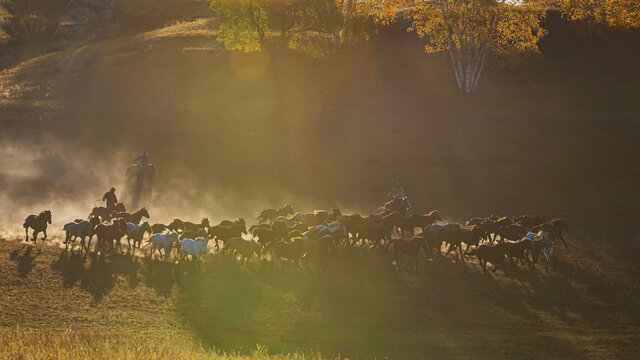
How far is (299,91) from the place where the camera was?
60906 millimetres

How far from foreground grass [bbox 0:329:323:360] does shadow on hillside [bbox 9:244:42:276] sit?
19.0 feet

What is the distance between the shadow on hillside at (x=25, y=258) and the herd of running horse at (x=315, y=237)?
4.02 ft

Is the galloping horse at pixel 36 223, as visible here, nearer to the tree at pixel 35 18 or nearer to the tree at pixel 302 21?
the tree at pixel 302 21

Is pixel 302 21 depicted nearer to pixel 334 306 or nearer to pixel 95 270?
pixel 95 270

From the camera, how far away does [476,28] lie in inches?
Result: 2406

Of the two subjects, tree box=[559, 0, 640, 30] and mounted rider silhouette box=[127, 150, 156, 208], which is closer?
mounted rider silhouette box=[127, 150, 156, 208]

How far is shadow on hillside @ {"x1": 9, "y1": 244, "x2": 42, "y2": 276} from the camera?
78.7 feet

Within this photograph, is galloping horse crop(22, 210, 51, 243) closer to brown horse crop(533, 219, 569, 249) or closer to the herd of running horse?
the herd of running horse

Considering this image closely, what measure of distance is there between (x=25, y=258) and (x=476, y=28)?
48125 millimetres

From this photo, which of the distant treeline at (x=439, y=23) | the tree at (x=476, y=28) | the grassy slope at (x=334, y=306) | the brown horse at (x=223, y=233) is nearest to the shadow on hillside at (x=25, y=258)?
the grassy slope at (x=334, y=306)

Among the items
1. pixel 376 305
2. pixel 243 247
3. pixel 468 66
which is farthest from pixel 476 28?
pixel 376 305

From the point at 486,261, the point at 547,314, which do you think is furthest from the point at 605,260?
the point at 547,314

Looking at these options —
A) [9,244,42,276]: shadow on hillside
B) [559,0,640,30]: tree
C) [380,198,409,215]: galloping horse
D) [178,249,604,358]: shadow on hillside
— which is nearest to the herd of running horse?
[178,249,604,358]: shadow on hillside

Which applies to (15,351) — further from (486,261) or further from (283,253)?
(486,261)
